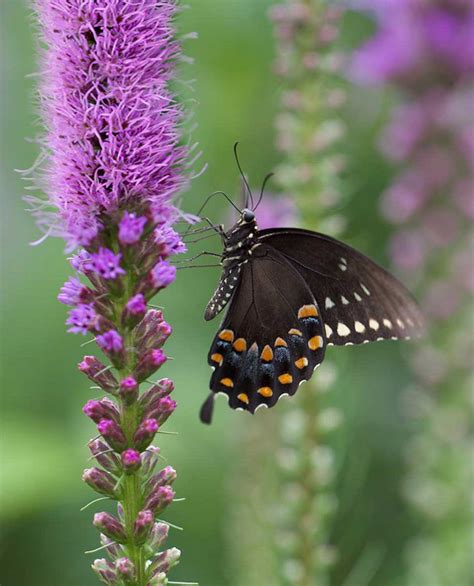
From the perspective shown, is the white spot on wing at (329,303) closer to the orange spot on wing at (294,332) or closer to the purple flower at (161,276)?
the orange spot on wing at (294,332)

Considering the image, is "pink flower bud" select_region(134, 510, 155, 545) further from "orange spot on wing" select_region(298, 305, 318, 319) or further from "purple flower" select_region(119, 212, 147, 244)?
"orange spot on wing" select_region(298, 305, 318, 319)

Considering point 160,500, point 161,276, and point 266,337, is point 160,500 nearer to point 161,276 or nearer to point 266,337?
point 161,276

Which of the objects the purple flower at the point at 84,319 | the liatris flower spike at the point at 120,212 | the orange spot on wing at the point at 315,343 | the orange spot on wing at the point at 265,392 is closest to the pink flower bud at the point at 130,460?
the liatris flower spike at the point at 120,212

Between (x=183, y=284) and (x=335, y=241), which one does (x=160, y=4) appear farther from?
(x=183, y=284)

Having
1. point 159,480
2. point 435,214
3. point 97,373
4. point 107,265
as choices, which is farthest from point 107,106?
point 435,214

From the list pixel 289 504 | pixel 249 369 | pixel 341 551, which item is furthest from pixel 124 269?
pixel 341 551

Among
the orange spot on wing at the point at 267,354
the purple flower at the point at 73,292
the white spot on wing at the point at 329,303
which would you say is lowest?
the purple flower at the point at 73,292
